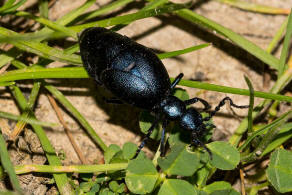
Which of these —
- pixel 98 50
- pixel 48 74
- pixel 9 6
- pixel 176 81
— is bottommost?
pixel 176 81

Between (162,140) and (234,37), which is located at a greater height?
(234,37)

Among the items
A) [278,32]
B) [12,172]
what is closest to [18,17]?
[12,172]

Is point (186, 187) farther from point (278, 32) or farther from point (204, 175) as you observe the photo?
point (278, 32)

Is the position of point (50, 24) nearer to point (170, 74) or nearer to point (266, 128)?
point (170, 74)

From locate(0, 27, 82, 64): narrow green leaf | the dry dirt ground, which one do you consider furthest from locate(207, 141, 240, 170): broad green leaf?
locate(0, 27, 82, 64): narrow green leaf

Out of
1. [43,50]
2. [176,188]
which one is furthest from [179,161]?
[43,50]

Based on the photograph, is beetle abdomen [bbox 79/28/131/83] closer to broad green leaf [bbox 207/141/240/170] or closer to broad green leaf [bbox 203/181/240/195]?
broad green leaf [bbox 207/141/240/170]

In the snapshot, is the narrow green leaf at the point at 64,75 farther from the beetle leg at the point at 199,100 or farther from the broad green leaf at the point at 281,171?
the broad green leaf at the point at 281,171

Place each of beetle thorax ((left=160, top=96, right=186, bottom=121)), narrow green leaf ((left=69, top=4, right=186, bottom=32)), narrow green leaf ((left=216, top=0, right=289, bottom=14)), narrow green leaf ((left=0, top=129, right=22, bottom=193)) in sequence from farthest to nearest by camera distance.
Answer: narrow green leaf ((left=216, top=0, right=289, bottom=14)) < beetle thorax ((left=160, top=96, right=186, bottom=121)) < narrow green leaf ((left=69, top=4, right=186, bottom=32)) < narrow green leaf ((left=0, top=129, right=22, bottom=193))
